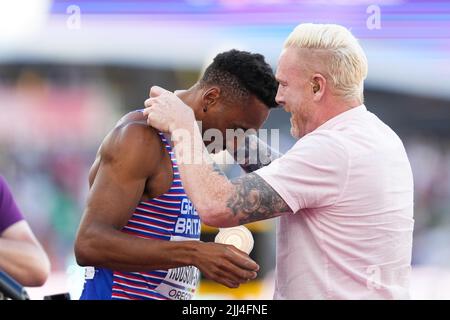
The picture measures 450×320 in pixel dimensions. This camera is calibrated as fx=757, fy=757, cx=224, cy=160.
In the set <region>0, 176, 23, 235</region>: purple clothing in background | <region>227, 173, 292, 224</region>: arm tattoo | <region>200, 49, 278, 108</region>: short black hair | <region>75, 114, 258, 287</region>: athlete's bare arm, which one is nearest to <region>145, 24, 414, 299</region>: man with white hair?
<region>227, 173, 292, 224</region>: arm tattoo

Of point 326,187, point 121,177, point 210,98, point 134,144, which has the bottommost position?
point 326,187

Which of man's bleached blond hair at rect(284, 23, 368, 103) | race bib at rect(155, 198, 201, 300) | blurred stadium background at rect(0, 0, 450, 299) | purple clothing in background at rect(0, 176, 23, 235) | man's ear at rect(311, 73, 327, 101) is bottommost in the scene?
race bib at rect(155, 198, 201, 300)

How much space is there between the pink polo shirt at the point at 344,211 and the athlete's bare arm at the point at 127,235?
215 mm

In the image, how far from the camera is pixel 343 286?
2.51 meters

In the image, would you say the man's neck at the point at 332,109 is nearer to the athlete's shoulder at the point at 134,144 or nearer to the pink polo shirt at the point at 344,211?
the pink polo shirt at the point at 344,211

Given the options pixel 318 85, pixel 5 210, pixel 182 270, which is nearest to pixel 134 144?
pixel 182 270

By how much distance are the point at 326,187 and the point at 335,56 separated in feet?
1.49

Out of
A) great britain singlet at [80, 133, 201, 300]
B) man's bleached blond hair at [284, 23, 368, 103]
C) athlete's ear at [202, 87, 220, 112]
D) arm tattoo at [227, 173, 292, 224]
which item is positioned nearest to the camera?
arm tattoo at [227, 173, 292, 224]

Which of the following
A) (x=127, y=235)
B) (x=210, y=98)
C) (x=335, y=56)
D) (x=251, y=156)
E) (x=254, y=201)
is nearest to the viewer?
(x=254, y=201)

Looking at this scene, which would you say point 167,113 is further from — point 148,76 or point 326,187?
point 148,76

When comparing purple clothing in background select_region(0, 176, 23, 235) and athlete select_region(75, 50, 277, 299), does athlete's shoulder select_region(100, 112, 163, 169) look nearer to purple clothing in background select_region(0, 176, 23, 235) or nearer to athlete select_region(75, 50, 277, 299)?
athlete select_region(75, 50, 277, 299)

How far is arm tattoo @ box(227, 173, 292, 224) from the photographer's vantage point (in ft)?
8.07

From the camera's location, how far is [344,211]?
8.24 ft

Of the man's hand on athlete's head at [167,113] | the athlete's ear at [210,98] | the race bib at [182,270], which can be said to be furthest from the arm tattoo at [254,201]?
the athlete's ear at [210,98]
